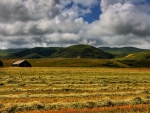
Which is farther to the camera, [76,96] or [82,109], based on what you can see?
[76,96]

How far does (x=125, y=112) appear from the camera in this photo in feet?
53.7

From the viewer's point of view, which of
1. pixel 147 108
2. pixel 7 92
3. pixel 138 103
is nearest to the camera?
pixel 147 108

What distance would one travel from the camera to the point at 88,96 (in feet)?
74.2

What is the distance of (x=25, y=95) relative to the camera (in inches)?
894

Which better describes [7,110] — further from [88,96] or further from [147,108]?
[147,108]

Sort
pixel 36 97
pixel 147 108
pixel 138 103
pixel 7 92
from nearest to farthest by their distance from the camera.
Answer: pixel 147 108, pixel 138 103, pixel 36 97, pixel 7 92

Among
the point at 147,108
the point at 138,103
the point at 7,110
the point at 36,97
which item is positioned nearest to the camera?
the point at 7,110

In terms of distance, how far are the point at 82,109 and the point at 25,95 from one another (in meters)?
8.08

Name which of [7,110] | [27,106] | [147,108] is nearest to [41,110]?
[27,106]

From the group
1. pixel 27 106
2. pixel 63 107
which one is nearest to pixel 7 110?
pixel 27 106

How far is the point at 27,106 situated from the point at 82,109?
446 cm

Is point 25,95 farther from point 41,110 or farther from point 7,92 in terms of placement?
point 41,110

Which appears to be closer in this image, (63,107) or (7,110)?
(7,110)

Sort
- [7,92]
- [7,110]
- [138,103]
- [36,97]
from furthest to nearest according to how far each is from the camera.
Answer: [7,92] < [36,97] < [138,103] < [7,110]
